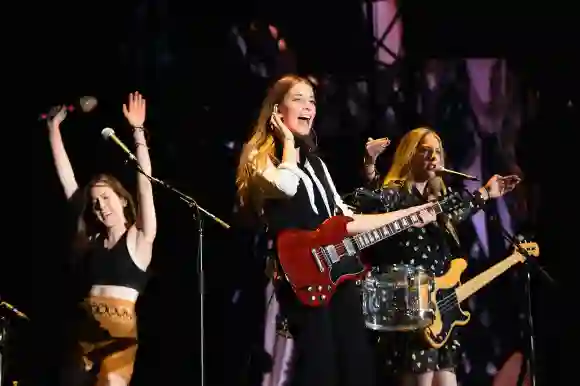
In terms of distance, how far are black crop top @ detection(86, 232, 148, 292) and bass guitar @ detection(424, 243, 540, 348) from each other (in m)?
1.43

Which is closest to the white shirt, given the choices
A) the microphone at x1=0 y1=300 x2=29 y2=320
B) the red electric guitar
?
the red electric guitar

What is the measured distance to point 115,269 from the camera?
13.6ft

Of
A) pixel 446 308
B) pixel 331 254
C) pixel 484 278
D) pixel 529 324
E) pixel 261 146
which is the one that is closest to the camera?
pixel 331 254

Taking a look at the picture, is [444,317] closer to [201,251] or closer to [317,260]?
[317,260]

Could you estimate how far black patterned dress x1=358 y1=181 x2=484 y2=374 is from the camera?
401 centimetres

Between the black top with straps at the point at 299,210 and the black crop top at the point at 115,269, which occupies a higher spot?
the black top with straps at the point at 299,210

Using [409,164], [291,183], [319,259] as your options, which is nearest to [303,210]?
[291,183]

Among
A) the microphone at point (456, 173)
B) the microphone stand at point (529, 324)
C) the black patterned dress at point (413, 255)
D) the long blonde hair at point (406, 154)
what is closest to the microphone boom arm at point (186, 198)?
the black patterned dress at point (413, 255)

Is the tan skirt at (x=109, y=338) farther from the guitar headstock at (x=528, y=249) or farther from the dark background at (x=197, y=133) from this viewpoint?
the guitar headstock at (x=528, y=249)

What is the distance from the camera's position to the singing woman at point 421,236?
4.02 meters

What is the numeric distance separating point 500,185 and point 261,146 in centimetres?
126

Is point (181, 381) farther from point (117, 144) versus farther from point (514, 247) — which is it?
point (514, 247)

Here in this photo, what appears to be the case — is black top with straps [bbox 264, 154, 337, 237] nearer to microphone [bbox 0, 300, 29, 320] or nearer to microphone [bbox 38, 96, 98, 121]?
microphone [bbox 38, 96, 98, 121]

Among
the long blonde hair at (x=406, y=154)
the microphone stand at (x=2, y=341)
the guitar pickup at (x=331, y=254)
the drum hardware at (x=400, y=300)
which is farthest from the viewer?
the long blonde hair at (x=406, y=154)
